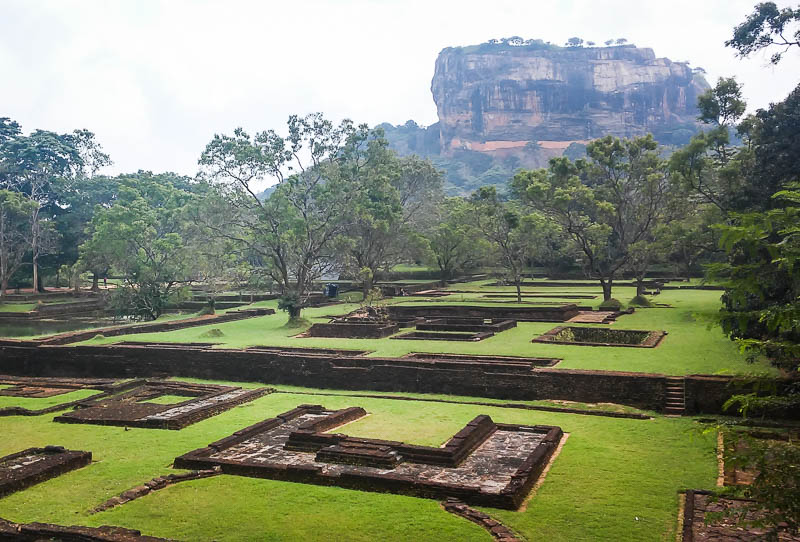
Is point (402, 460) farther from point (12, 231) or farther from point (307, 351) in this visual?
point (12, 231)

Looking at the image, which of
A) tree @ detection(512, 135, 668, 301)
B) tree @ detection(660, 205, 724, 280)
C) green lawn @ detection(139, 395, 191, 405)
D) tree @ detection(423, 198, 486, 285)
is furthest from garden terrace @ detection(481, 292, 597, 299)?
green lawn @ detection(139, 395, 191, 405)

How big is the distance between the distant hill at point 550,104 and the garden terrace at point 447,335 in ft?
273

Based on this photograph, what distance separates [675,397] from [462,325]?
27.3 ft

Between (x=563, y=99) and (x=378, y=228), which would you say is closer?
(x=378, y=228)

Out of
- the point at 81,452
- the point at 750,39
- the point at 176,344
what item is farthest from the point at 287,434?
the point at 750,39

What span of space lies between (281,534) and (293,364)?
8.53 m

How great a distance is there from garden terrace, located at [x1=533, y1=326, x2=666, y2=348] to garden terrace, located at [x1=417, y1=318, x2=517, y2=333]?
5.16ft

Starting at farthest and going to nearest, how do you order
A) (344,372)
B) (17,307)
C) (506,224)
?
(17,307), (506,224), (344,372)

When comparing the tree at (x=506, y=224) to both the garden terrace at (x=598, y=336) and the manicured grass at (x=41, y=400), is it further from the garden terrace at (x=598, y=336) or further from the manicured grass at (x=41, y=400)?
the manicured grass at (x=41, y=400)

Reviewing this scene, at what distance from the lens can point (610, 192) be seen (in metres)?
23.9

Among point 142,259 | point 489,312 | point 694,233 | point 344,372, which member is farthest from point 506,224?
point 142,259

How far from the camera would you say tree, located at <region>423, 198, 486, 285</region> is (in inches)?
1345

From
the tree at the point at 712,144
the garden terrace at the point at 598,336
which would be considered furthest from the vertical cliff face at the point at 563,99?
the garden terrace at the point at 598,336

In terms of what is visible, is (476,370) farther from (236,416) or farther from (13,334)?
(13,334)
